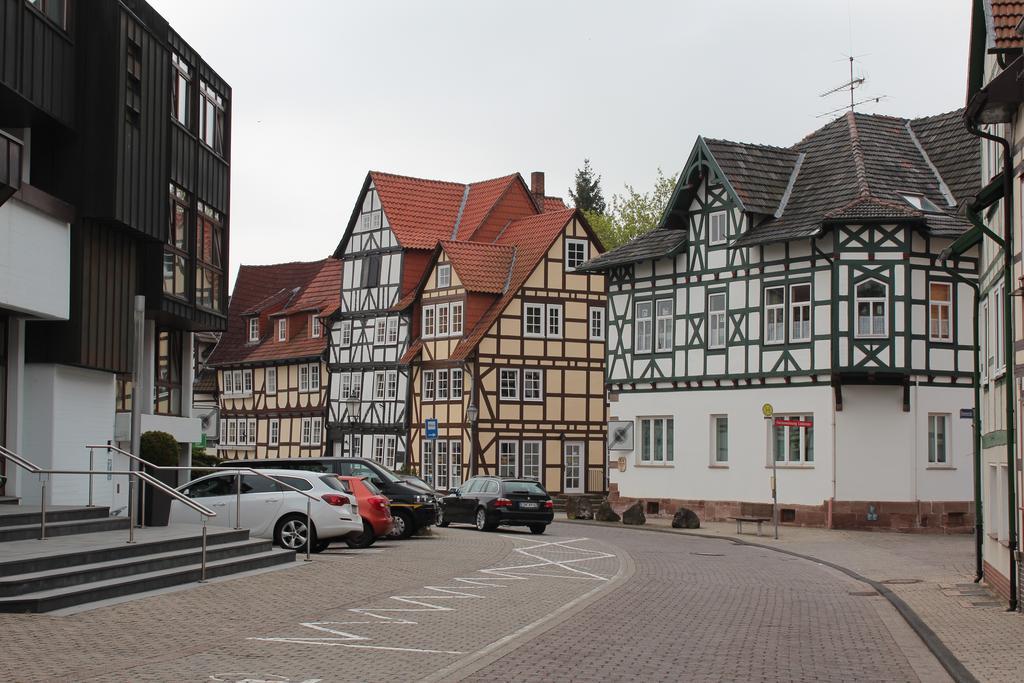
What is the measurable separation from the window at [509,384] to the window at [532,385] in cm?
30

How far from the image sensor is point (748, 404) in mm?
40125

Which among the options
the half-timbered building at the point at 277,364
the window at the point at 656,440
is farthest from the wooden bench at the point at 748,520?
the half-timbered building at the point at 277,364

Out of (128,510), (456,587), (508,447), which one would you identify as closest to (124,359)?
(128,510)

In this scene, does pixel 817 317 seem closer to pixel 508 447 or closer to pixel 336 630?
pixel 508 447

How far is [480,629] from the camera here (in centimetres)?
1484

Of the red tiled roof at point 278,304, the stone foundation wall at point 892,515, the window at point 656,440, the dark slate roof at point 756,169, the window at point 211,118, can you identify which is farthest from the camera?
the red tiled roof at point 278,304

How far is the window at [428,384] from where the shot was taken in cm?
5723

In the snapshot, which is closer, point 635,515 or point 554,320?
point 635,515

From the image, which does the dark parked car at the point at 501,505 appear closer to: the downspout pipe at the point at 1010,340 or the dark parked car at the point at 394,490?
the dark parked car at the point at 394,490

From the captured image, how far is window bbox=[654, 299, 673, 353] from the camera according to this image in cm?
4331

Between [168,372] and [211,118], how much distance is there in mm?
5952

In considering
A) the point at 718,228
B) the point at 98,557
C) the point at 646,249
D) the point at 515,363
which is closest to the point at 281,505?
the point at 98,557

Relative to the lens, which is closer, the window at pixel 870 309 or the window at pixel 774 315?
the window at pixel 870 309

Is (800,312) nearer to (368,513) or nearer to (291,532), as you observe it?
(368,513)
